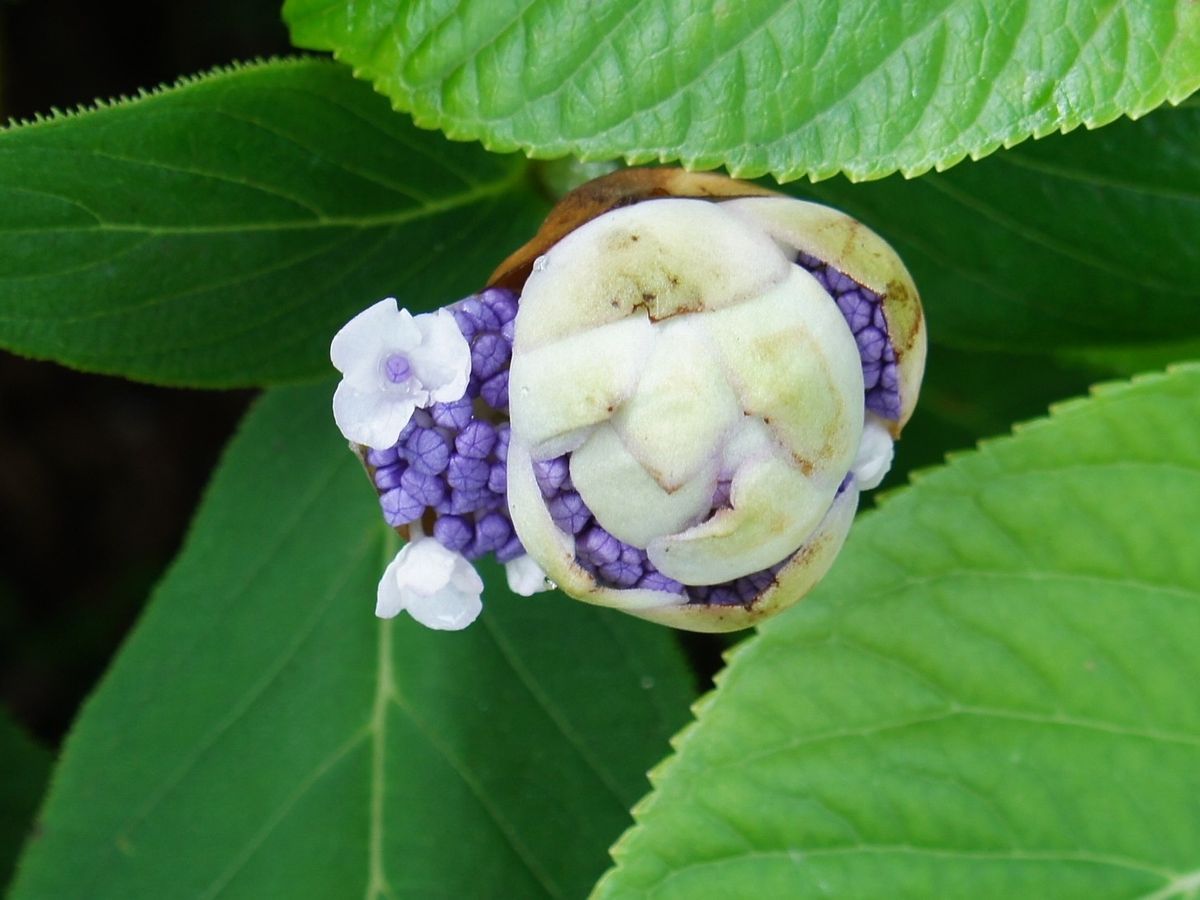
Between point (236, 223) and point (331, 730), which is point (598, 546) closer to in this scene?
point (236, 223)

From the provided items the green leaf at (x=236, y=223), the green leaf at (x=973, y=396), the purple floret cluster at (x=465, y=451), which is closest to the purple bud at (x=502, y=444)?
the purple floret cluster at (x=465, y=451)

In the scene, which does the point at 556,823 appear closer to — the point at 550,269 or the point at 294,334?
the point at 294,334

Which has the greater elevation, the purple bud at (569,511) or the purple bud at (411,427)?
the purple bud at (411,427)

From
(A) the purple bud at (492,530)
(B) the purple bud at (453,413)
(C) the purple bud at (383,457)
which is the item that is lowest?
Answer: (A) the purple bud at (492,530)

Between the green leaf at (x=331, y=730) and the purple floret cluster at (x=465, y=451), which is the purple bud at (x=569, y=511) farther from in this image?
the green leaf at (x=331, y=730)

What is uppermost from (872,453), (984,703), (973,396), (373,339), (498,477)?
(373,339)

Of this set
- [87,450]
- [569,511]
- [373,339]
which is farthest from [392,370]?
[87,450]
